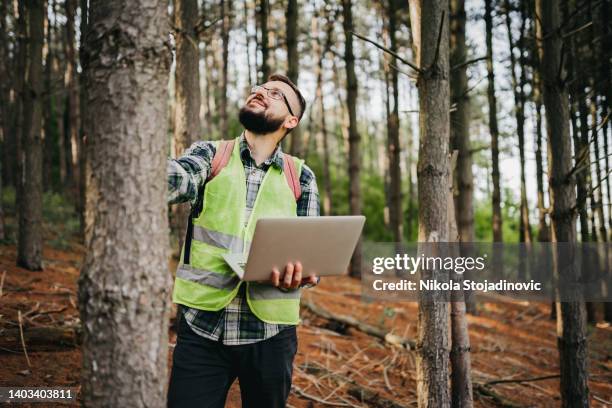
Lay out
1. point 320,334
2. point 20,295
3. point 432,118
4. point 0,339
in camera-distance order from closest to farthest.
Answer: point 432,118
point 0,339
point 20,295
point 320,334

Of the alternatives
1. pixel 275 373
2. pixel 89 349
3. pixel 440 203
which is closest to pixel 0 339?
pixel 275 373

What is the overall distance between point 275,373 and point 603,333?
28.6ft

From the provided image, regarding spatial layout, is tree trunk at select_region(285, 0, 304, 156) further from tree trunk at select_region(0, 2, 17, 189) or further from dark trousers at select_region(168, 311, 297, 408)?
tree trunk at select_region(0, 2, 17, 189)

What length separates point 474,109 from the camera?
65.4ft

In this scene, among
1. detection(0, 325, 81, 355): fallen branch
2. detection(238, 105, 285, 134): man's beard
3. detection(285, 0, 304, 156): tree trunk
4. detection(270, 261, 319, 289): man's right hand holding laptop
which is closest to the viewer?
detection(270, 261, 319, 289): man's right hand holding laptop

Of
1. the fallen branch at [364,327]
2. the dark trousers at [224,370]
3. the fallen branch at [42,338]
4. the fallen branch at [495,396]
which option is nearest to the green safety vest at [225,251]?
the dark trousers at [224,370]

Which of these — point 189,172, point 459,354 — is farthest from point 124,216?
point 459,354

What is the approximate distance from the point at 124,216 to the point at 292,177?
3.78 ft

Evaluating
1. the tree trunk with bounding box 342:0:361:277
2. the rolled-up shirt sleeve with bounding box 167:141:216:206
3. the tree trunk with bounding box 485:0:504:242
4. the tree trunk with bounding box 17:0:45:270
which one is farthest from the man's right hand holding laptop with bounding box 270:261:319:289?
the tree trunk with bounding box 342:0:361:277

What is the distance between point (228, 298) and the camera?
2170 millimetres

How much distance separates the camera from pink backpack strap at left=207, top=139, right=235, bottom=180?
227 centimetres

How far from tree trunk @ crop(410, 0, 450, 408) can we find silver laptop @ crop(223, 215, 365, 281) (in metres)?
1.17

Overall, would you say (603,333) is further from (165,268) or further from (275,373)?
(165,268)

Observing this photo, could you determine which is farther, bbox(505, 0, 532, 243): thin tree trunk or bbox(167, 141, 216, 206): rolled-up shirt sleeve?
bbox(505, 0, 532, 243): thin tree trunk
